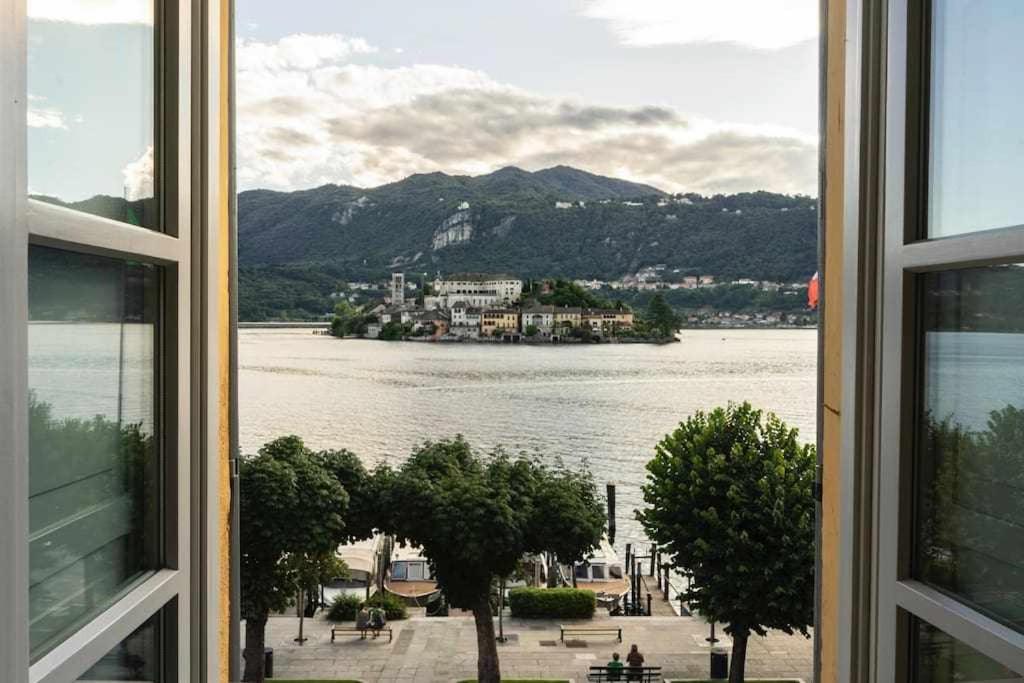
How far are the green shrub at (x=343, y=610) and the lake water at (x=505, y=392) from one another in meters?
19.9

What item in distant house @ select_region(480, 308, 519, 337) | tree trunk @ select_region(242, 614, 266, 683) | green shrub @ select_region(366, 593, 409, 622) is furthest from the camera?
distant house @ select_region(480, 308, 519, 337)

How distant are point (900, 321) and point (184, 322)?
0.74 metres

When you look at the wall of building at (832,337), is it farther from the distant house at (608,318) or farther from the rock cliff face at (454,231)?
the rock cliff face at (454,231)

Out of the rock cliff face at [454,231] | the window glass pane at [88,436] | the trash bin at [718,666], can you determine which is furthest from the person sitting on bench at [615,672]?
the rock cliff face at [454,231]

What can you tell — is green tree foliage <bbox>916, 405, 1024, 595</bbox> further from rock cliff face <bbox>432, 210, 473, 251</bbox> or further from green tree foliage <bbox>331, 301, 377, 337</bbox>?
rock cliff face <bbox>432, 210, 473, 251</bbox>

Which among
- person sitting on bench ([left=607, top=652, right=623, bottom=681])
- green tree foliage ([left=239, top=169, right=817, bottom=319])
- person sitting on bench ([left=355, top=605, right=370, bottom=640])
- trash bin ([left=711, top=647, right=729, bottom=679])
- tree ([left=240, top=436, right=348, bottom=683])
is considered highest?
green tree foliage ([left=239, top=169, right=817, bottom=319])

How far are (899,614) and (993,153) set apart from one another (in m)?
0.45

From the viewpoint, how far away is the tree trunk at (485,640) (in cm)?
867

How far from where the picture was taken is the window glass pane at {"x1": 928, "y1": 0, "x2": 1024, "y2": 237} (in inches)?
27.4

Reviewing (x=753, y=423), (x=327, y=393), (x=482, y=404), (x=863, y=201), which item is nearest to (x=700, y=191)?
(x=482, y=404)

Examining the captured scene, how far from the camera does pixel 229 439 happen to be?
1110 millimetres

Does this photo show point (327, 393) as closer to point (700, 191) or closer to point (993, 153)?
point (700, 191)

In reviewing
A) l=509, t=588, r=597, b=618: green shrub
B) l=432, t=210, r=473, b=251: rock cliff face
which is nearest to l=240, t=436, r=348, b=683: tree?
l=509, t=588, r=597, b=618: green shrub

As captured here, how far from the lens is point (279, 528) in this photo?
8688mm
